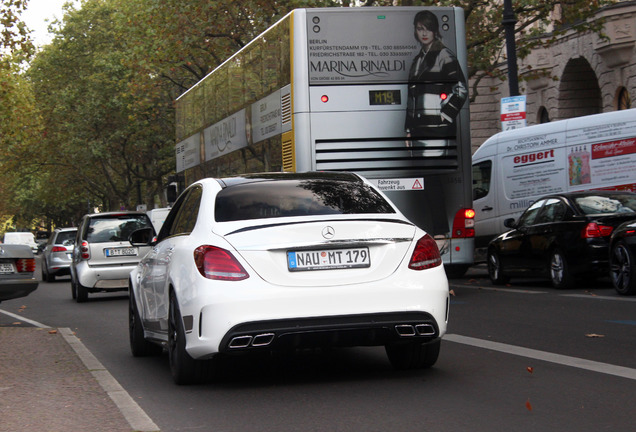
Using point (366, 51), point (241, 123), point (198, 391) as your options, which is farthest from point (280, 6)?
point (198, 391)

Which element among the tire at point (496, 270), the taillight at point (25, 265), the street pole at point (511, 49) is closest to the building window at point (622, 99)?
the street pole at point (511, 49)

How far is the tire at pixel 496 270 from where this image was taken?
1919 cm

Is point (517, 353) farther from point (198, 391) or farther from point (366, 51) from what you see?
point (366, 51)

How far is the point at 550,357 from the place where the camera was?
28.3ft

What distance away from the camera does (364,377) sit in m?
8.01

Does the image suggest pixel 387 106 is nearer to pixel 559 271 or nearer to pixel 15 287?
pixel 559 271

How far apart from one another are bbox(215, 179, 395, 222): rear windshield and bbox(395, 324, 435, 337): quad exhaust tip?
88 centimetres

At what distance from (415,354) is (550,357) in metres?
1.21

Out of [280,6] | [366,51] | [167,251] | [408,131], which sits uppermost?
[280,6]

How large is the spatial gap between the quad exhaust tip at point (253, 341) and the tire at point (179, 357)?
512 mm

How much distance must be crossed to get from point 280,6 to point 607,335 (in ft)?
78.0

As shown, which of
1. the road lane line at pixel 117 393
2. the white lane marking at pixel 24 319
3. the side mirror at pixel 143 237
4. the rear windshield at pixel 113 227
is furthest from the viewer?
the rear windshield at pixel 113 227

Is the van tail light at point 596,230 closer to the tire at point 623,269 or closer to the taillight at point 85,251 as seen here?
the tire at point 623,269

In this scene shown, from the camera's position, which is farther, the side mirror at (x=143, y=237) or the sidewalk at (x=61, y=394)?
the side mirror at (x=143, y=237)
